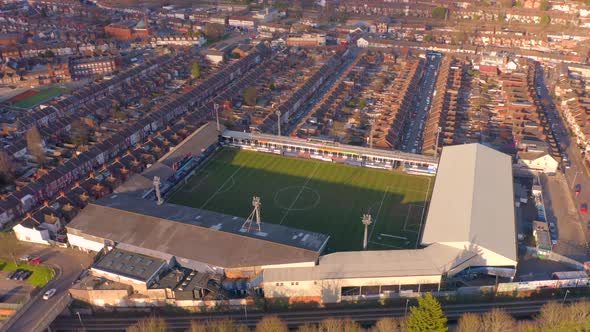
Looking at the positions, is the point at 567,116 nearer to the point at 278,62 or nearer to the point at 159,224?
the point at 278,62

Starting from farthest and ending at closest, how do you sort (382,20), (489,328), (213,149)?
(382,20) < (213,149) < (489,328)

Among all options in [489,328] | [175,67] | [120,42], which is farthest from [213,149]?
[120,42]

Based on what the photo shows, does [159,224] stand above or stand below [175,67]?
below

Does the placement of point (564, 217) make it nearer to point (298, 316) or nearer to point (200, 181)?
point (298, 316)

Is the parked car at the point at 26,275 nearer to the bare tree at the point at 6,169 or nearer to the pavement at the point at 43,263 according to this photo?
the pavement at the point at 43,263

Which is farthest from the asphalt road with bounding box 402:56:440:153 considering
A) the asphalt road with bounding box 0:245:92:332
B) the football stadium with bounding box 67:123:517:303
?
the asphalt road with bounding box 0:245:92:332

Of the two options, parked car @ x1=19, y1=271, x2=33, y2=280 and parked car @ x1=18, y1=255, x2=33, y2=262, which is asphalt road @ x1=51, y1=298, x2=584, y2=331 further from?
parked car @ x1=18, y1=255, x2=33, y2=262

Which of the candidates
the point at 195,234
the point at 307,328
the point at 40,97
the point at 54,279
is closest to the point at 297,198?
the point at 195,234
